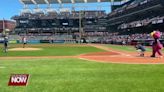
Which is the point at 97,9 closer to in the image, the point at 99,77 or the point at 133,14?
the point at 133,14

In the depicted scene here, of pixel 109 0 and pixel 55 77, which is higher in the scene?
pixel 109 0

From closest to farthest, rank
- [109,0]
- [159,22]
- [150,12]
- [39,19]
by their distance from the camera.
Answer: [159,22] → [150,12] → [109,0] → [39,19]

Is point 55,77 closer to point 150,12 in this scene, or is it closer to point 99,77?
point 99,77

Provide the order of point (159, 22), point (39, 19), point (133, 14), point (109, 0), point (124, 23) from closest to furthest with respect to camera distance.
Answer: point (159, 22) < point (133, 14) < point (124, 23) < point (109, 0) < point (39, 19)

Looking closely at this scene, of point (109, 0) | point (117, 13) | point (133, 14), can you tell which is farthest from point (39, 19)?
point (133, 14)

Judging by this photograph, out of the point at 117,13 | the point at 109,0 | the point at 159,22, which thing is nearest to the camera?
the point at 159,22

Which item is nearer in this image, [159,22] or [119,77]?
[119,77]

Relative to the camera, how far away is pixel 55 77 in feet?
41.4

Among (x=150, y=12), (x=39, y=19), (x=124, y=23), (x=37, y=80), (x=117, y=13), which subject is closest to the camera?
(x=37, y=80)

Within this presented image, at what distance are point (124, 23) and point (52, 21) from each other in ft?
105

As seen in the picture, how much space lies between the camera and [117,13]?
84.2 metres

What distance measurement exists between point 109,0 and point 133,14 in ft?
80.4

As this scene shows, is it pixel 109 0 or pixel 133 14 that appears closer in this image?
pixel 133 14

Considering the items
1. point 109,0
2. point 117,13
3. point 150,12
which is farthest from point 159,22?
point 109,0
